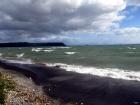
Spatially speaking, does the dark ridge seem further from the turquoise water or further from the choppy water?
the turquoise water

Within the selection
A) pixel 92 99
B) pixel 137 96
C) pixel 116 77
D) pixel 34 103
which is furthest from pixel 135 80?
pixel 34 103

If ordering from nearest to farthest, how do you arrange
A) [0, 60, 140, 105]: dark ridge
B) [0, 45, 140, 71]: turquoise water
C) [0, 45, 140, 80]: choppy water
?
[0, 60, 140, 105]: dark ridge, [0, 45, 140, 80]: choppy water, [0, 45, 140, 71]: turquoise water

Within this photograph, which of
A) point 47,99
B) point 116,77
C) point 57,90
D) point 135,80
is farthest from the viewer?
point 116,77

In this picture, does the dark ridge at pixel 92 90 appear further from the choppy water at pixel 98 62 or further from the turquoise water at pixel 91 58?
the turquoise water at pixel 91 58

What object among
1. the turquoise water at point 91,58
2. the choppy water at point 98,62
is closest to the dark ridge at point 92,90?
the choppy water at point 98,62

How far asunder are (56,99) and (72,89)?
3.22 metres

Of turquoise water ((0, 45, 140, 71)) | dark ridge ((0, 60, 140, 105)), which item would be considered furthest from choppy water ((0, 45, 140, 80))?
dark ridge ((0, 60, 140, 105))

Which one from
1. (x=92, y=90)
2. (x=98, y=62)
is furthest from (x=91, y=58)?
(x=92, y=90)

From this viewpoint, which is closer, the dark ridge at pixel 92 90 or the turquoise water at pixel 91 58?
the dark ridge at pixel 92 90

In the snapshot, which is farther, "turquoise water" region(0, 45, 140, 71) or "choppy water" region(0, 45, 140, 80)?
"turquoise water" region(0, 45, 140, 71)

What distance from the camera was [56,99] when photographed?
1795 centimetres

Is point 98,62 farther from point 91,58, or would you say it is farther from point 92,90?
point 92,90

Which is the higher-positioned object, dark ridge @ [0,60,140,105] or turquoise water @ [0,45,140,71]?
turquoise water @ [0,45,140,71]

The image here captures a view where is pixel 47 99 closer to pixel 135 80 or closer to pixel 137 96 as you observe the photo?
pixel 137 96
